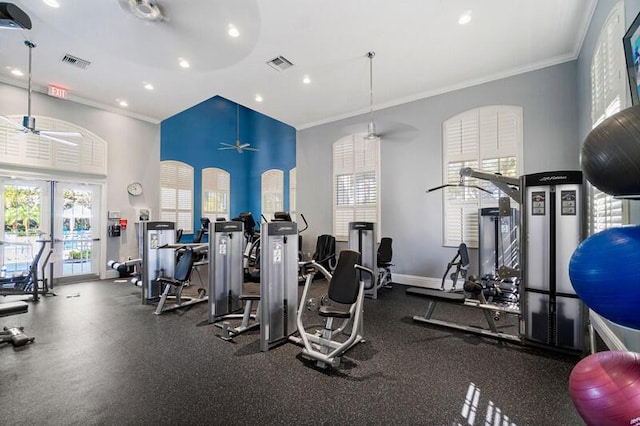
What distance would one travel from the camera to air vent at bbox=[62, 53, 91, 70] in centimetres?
480

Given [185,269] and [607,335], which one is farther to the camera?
[185,269]

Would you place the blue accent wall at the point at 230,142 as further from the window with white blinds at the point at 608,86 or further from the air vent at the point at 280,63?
the window with white blinds at the point at 608,86

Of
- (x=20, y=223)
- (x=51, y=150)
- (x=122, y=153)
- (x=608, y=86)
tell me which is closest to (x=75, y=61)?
(x=51, y=150)

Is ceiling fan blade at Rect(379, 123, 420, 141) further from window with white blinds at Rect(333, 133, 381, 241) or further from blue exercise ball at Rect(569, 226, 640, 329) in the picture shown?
blue exercise ball at Rect(569, 226, 640, 329)

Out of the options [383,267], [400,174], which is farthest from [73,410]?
[400,174]

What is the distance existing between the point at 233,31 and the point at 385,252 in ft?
14.8

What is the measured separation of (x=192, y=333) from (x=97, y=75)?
524cm

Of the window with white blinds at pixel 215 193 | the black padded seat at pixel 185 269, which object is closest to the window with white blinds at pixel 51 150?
the window with white blinds at pixel 215 193

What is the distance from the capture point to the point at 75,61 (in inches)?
194

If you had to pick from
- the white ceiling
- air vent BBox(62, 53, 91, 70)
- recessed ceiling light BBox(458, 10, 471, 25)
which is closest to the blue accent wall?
the white ceiling

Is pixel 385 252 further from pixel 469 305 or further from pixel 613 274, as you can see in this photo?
pixel 613 274

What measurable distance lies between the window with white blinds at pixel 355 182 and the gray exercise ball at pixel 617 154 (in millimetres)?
4982

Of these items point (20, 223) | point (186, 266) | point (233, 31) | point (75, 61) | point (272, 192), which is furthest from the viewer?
point (272, 192)

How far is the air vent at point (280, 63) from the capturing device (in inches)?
182
